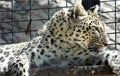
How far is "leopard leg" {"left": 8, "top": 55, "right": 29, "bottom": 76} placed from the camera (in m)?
4.30

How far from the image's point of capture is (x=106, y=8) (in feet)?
22.6

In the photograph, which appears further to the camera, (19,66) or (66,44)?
(66,44)

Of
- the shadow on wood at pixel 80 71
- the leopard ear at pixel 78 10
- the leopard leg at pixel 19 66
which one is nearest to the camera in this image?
the shadow on wood at pixel 80 71

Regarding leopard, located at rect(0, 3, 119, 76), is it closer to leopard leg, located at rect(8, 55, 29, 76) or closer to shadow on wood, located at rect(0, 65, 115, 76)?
leopard leg, located at rect(8, 55, 29, 76)

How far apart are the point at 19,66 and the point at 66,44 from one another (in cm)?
43

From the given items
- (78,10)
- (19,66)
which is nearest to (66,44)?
(78,10)

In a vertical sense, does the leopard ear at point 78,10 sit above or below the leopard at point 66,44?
above

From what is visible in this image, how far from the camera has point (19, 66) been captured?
171 inches

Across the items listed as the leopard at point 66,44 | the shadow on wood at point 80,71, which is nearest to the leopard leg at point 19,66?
the leopard at point 66,44

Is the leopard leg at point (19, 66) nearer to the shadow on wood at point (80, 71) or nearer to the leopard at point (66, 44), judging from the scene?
the leopard at point (66, 44)

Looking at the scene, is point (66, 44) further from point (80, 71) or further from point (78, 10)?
point (80, 71)

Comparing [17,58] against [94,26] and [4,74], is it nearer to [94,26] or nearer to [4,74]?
[4,74]

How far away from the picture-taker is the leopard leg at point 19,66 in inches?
169

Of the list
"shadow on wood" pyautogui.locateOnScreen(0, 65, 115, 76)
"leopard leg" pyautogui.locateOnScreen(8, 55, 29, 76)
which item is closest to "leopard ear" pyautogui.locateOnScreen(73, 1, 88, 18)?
"leopard leg" pyautogui.locateOnScreen(8, 55, 29, 76)
